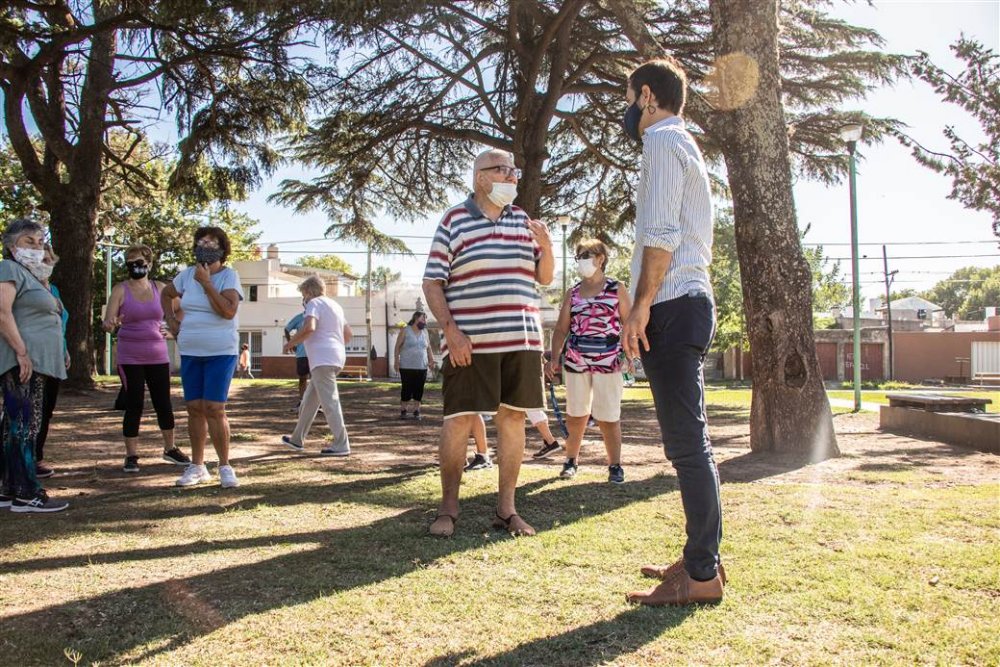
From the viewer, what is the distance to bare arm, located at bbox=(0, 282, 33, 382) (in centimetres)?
449

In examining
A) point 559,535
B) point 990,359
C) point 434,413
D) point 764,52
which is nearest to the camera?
point 559,535

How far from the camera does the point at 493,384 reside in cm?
396

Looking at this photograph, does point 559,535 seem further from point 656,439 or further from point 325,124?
point 325,124

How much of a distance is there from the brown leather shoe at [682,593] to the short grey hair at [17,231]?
4.22 m

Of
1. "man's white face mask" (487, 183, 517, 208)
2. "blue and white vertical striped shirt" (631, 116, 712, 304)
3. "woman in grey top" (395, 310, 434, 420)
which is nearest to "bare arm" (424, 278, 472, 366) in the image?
"man's white face mask" (487, 183, 517, 208)

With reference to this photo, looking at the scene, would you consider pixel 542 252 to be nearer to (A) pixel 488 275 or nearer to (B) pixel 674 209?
(A) pixel 488 275

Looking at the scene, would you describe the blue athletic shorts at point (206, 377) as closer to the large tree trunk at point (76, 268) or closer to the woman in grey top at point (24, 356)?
the woman in grey top at point (24, 356)

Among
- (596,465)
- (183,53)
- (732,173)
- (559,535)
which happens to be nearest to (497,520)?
(559,535)

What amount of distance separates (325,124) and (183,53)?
8.80 feet

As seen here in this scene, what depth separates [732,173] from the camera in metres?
7.48

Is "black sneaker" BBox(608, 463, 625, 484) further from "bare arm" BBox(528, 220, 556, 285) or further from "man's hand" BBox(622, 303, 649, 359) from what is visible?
"man's hand" BBox(622, 303, 649, 359)

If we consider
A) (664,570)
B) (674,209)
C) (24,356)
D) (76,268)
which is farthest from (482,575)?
(76,268)

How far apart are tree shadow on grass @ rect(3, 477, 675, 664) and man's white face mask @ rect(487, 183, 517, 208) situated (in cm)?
172

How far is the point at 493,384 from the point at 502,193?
100 cm
